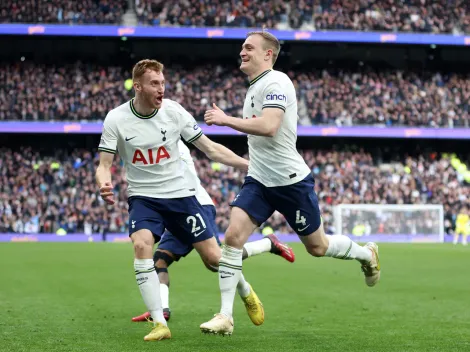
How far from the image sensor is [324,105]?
40.8 metres

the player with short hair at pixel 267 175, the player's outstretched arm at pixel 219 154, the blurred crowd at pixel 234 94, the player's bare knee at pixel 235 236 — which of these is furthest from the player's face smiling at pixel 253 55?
the blurred crowd at pixel 234 94

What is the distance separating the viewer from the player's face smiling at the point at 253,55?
7.82 metres

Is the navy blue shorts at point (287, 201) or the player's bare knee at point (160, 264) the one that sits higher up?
the navy blue shorts at point (287, 201)

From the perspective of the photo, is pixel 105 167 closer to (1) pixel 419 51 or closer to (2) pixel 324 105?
(2) pixel 324 105

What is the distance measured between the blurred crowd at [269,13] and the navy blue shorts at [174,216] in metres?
32.5

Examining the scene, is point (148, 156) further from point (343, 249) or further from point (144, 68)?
point (343, 249)

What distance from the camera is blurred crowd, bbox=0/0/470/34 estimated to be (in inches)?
1565

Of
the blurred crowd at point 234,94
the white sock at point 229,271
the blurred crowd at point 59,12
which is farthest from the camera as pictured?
the blurred crowd at point 234,94

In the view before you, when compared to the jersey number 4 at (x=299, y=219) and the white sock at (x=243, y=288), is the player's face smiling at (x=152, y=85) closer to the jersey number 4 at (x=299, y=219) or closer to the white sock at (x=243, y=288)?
the jersey number 4 at (x=299, y=219)

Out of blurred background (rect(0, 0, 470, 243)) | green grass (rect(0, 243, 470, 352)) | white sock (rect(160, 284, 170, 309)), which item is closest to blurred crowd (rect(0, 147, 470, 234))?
blurred background (rect(0, 0, 470, 243))

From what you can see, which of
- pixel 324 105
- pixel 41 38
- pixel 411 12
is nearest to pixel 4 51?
pixel 41 38

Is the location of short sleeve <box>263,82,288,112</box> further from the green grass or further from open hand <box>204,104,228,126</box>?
the green grass

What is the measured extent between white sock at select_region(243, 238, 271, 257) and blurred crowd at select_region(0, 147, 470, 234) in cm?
2670

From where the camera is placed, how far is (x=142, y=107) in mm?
7840
